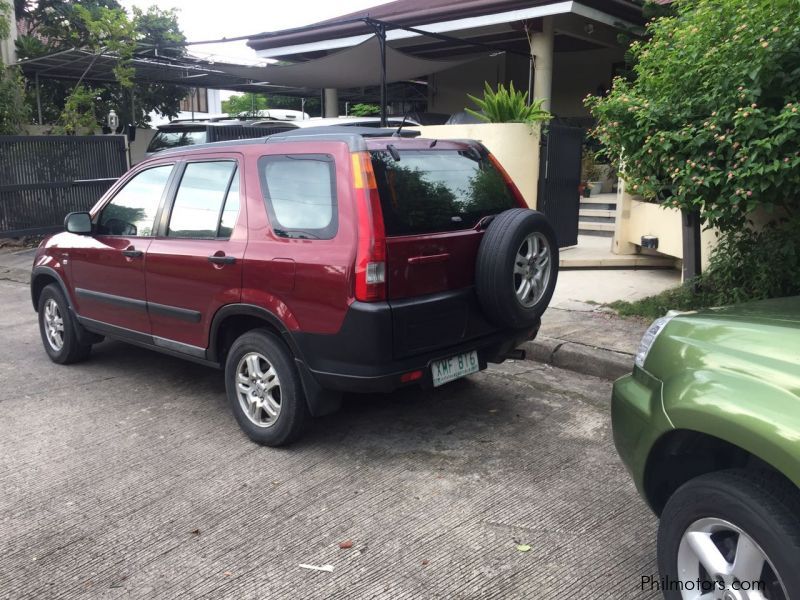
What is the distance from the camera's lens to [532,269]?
4.31 meters

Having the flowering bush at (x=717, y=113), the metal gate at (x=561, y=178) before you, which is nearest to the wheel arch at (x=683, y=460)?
the flowering bush at (x=717, y=113)

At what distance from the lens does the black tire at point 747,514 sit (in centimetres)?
203

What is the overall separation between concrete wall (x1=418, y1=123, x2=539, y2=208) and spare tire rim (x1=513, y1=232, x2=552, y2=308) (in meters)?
4.62

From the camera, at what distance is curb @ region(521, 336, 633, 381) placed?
5383 millimetres

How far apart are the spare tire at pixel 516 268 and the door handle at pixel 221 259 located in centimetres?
145

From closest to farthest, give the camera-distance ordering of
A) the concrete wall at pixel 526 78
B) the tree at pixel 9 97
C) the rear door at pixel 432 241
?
the rear door at pixel 432 241, the tree at pixel 9 97, the concrete wall at pixel 526 78

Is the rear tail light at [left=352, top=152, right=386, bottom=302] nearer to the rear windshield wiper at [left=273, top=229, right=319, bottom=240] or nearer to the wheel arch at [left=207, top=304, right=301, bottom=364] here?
the rear windshield wiper at [left=273, top=229, right=319, bottom=240]

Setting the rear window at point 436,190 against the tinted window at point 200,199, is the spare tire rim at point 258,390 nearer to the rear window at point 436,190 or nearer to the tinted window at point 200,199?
the tinted window at point 200,199

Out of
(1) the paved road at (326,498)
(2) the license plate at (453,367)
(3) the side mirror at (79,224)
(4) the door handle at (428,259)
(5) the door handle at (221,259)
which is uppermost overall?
(3) the side mirror at (79,224)

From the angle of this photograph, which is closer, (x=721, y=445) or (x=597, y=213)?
(x=721, y=445)

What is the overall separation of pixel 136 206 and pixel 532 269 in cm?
289

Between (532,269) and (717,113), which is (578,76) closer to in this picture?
(717,113)

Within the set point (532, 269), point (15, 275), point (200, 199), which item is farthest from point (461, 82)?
point (532, 269)

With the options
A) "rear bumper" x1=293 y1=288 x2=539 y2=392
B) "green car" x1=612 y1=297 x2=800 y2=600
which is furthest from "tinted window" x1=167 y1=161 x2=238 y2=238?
"green car" x1=612 y1=297 x2=800 y2=600
